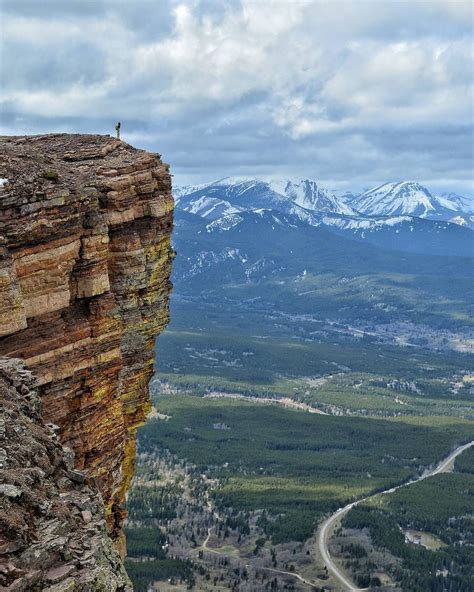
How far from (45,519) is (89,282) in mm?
18960

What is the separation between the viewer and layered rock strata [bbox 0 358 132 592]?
64.3 feet

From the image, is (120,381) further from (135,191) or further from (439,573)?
(439,573)

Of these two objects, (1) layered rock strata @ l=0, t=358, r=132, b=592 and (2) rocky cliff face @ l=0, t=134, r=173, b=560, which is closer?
(1) layered rock strata @ l=0, t=358, r=132, b=592

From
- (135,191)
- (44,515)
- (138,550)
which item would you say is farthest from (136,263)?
(138,550)

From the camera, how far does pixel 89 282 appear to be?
130ft

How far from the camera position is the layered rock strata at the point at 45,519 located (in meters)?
19.6

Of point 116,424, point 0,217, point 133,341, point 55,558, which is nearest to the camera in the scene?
point 55,558

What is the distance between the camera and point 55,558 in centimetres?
2061

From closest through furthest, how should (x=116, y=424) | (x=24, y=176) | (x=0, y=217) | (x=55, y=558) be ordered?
(x=55, y=558)
(x=0, y=217)
(x=24, y=176)
(x=116, y=424)

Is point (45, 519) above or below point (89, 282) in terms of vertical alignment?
below

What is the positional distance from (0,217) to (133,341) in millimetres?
13026

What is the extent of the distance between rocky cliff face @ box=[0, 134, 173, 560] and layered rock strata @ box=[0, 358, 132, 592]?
9.41 meters

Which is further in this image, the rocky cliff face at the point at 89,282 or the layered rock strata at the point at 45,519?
the rocky cliff face at the point at 89,282

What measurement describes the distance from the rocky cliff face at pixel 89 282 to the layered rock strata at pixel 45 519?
30.9 ft
